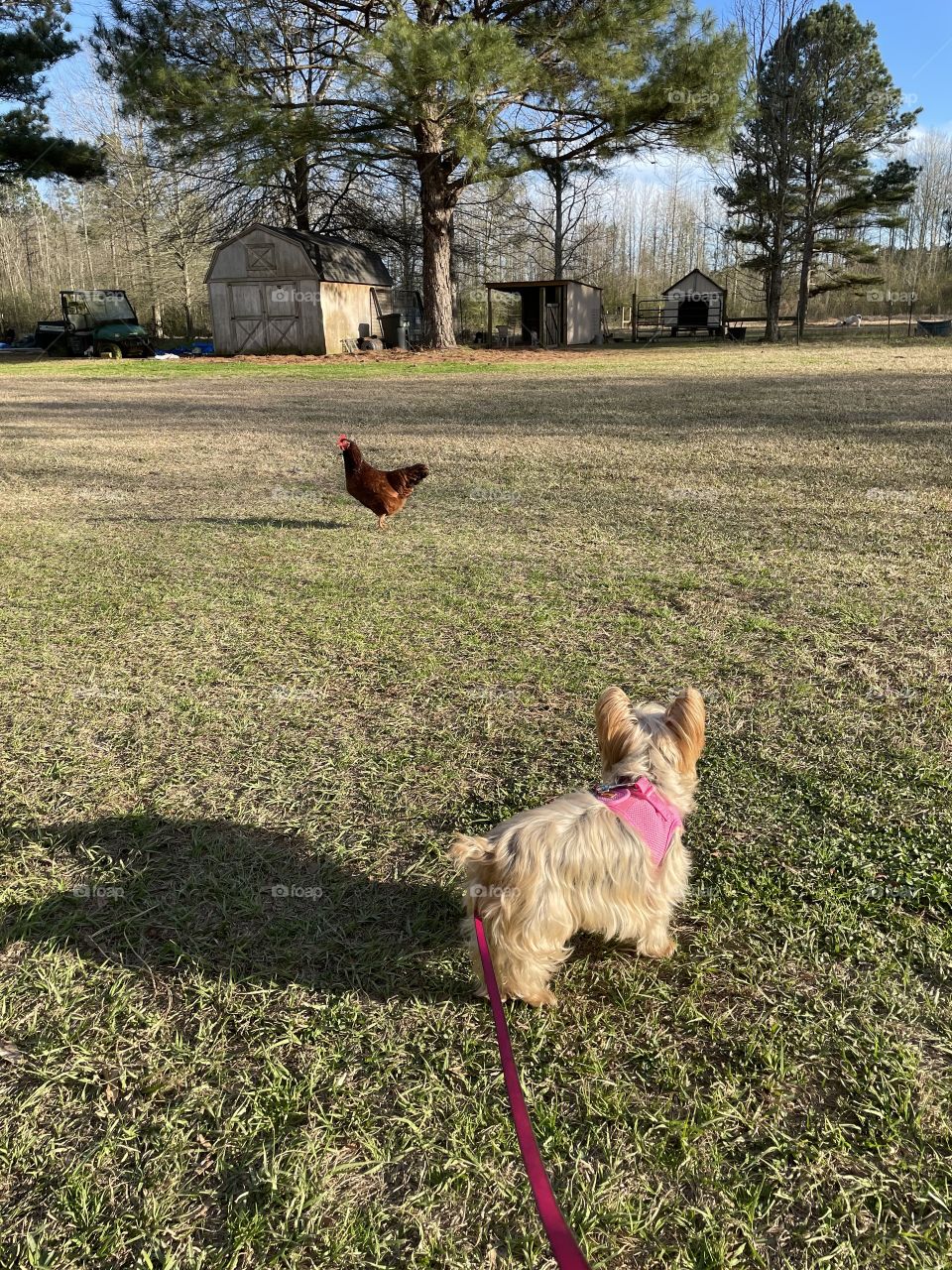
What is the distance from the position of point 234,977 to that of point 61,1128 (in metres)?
0.49

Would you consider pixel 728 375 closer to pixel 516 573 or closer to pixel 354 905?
pixel 516 573

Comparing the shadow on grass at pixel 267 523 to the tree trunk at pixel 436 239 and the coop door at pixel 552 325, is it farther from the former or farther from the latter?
the coop door at pixel 552 325

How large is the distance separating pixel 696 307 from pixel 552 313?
11722mm

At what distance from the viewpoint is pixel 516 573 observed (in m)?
5.09

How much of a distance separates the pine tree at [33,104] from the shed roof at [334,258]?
5275mm

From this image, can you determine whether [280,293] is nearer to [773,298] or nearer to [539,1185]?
[773,298]

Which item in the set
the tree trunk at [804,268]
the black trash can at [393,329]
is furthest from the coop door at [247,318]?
the tree trunk at [804,268]

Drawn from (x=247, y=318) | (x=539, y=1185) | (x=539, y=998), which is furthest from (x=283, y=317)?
(x=539, y=1185)

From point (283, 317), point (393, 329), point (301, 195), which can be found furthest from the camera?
point (301, 195)

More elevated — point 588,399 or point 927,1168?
point 588,399

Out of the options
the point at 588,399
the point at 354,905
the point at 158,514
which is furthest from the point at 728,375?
the point at 354,905

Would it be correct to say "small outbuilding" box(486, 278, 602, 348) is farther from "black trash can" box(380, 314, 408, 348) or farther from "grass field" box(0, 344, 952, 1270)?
"grass field" box(0, 344, 952, 1270)

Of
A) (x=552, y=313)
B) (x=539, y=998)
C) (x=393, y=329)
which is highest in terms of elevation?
(x=552, y=313)

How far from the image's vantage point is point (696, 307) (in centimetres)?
4084
